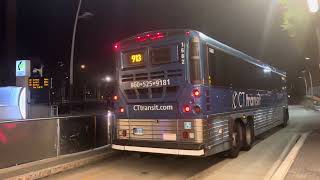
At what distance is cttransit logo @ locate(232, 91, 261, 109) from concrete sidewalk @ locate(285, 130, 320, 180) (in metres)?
2.22

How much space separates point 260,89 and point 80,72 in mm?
67541

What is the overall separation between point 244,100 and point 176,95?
13.1ft

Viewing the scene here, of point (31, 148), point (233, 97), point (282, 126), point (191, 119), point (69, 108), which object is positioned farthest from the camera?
point (69, 108)

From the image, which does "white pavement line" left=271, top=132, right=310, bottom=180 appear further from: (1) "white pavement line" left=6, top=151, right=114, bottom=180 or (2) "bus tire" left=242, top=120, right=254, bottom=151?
(1) "white pavement line" left=6, top=151, right=114, bottom=180

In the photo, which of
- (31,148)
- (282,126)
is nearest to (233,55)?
(31,148)

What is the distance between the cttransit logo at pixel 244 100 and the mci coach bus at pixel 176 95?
0.20 feet

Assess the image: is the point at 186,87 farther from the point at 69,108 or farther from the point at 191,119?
the point at 69,108

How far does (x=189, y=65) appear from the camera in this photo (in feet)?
34.0

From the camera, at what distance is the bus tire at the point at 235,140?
40.7 feet

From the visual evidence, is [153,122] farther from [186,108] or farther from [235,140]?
[235,140]

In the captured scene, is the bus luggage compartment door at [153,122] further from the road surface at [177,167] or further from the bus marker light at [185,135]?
the road surface at [177,167]

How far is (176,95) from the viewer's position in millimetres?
10570

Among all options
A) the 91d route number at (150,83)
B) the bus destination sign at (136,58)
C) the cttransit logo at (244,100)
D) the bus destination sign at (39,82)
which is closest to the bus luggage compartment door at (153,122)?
the 91d route number at (150,83)

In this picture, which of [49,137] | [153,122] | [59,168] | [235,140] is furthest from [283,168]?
[49,137]
